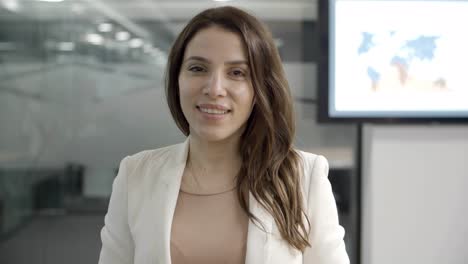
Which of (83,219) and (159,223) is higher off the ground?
(159,223)

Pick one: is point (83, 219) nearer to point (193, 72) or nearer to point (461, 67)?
point (193, 72)

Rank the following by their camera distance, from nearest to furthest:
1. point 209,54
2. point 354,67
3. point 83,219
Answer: point 209,54 < point 354,67 < point 83,219

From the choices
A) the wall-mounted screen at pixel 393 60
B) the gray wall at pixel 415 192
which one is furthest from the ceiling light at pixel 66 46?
the gray wall at pixel 415 192

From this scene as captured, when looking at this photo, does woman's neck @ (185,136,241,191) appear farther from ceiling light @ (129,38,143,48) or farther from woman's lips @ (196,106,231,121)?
ceiling light @ (129,38,143,48)

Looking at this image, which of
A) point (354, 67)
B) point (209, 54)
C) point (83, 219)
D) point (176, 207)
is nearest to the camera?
point (209, 54)

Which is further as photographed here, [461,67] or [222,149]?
[461,67]

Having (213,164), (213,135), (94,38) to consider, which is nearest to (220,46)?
(213,135)

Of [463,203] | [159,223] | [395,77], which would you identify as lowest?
[463,203]

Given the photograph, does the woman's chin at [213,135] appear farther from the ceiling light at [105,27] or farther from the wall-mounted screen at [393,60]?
the ceiling light at [105,27]

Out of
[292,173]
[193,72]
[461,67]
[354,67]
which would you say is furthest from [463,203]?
[193,72]

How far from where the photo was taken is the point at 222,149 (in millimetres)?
1468

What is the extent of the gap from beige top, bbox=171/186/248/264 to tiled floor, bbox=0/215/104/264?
2257 millimetres

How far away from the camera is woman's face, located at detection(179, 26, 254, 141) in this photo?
1317 mm

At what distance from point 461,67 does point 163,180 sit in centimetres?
249
